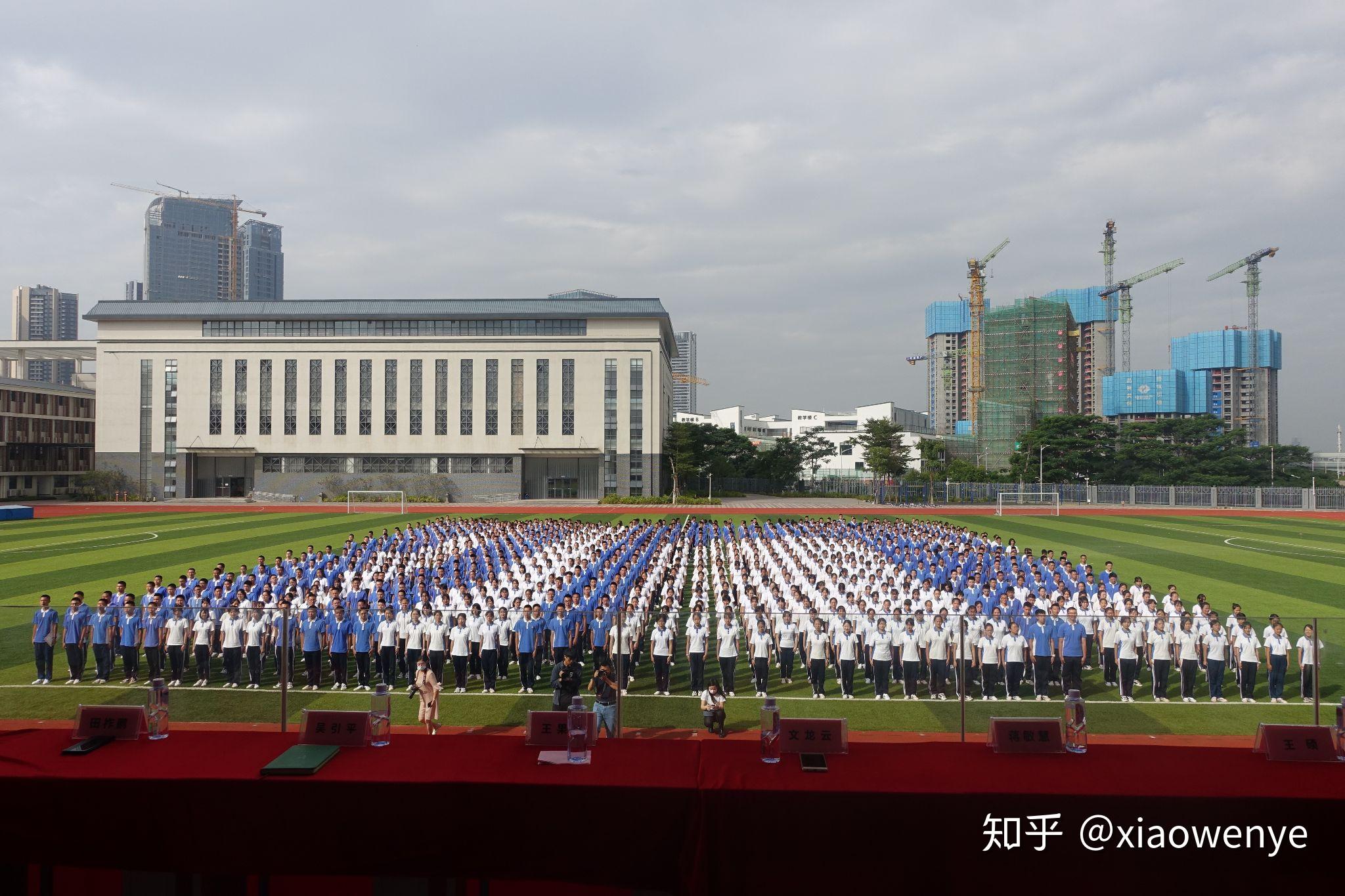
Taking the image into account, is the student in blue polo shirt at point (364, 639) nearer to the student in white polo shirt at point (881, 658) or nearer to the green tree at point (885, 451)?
the student in white polo shirt at point (881, 658)

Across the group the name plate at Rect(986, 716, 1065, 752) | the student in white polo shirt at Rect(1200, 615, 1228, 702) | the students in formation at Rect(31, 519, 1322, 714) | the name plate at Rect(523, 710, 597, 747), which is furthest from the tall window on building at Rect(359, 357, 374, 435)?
the name plate at Rect(986, 716, 1065, 752)

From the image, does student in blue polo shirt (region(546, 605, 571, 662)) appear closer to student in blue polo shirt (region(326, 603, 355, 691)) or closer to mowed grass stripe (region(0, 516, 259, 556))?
student in blue polo shirt (region(326, 603, 355, 691))

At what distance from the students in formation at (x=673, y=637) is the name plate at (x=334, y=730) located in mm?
3773

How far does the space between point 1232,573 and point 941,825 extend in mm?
24220

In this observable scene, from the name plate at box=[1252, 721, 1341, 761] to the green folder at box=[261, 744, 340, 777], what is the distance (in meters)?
4.49

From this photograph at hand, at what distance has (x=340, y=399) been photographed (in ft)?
190

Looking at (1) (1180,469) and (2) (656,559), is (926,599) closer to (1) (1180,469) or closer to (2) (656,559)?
→ (2) (656,559)

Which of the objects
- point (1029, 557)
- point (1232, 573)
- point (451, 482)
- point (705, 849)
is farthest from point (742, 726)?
point (451, 482)

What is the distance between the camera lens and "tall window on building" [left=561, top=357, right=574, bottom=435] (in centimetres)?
5825

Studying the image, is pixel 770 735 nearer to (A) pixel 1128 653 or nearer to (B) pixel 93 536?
(A) pixel 1128 653

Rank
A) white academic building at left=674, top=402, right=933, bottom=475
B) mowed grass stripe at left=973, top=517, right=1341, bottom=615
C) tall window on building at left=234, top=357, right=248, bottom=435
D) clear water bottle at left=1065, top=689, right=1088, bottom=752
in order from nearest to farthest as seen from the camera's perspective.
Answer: clear water bottle at left=1065, top=689, right=1088, bottom=752 < mowed grass stripe at left=973, top=517, right=1341, bottom=615 < tall window on building at left=234, top=357, right=248, bottom=435 < white academic building at left=674, top=402, right=933, bottom=475

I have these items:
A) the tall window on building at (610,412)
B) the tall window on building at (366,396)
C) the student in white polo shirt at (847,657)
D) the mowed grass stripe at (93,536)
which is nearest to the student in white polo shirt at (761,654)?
the student in white polo shirt at (847,657)

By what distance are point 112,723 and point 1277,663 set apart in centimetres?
1320

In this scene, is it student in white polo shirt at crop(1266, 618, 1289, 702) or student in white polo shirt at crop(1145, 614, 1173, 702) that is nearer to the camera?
student in white polo shirt at crop(1266, 618, 1289, 702)
